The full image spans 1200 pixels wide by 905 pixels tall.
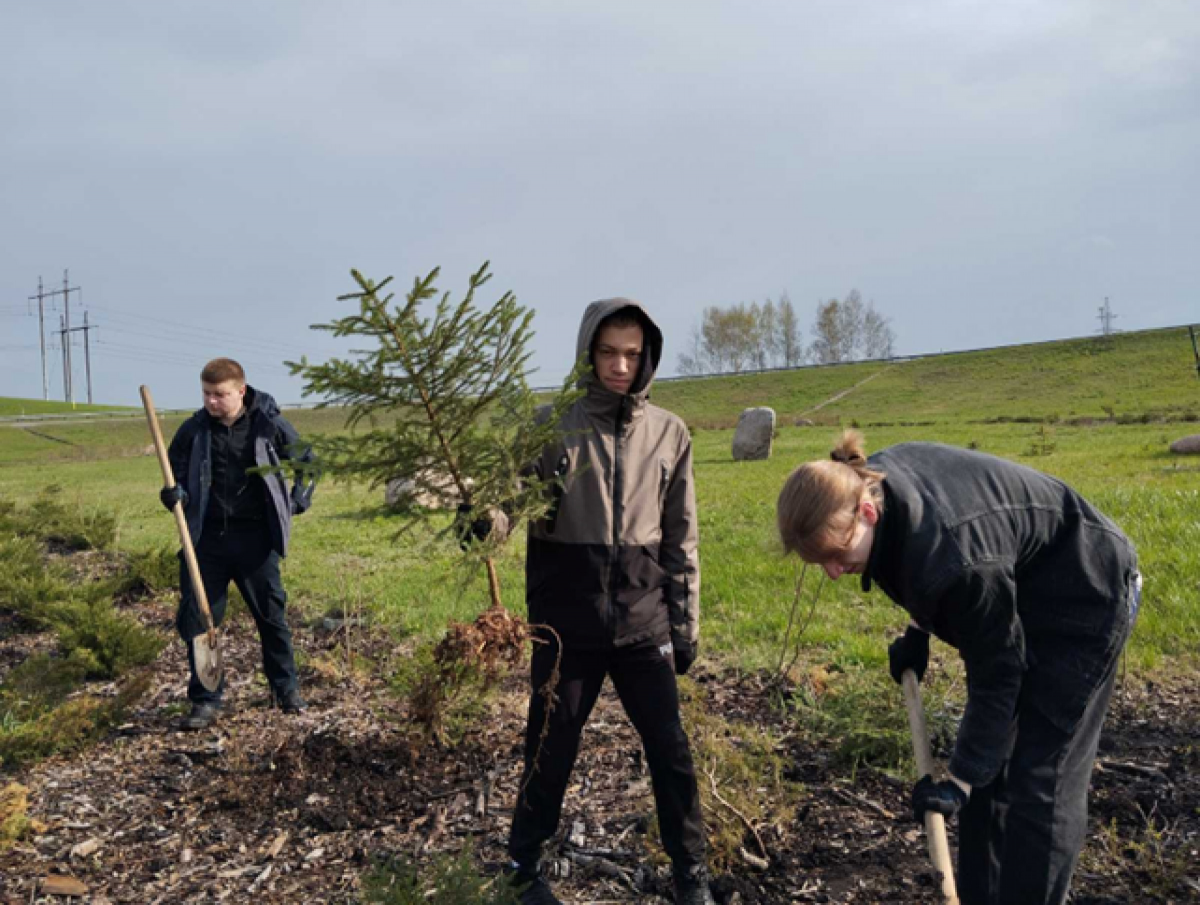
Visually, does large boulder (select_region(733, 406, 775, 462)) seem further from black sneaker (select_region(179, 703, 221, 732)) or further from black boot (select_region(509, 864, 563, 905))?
black boot (select_region(509, 864, 563, 905))

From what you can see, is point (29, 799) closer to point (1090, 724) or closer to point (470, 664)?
point (470, 664)

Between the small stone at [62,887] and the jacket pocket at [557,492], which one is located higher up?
the jacket pocket at [557,492]

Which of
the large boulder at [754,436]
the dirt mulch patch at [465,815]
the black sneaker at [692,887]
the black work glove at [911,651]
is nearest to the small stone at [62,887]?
the dirt mulch patch at [465,815]

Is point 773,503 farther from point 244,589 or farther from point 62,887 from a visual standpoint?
point 62,887

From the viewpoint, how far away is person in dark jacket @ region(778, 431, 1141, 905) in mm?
2598

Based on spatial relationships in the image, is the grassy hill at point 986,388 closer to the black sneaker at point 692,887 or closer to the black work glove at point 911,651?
the black work glove at point 911,651

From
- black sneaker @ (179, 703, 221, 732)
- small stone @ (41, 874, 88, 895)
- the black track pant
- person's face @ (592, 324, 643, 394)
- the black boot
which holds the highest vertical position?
person's face @ (592, 324, 643, 394)

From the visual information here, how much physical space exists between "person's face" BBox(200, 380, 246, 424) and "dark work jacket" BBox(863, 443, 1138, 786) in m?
4.03

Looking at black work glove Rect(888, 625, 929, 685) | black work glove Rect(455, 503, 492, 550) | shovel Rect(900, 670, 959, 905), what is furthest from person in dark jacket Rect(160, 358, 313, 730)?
shovel Rect(900, 670, 959, 905)

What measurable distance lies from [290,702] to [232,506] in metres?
1.32

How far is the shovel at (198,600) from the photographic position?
518cm

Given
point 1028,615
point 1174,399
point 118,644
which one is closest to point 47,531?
point 118,644

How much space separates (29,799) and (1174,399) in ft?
124

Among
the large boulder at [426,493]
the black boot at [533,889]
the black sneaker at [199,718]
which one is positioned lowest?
the black boot at [533,889]
